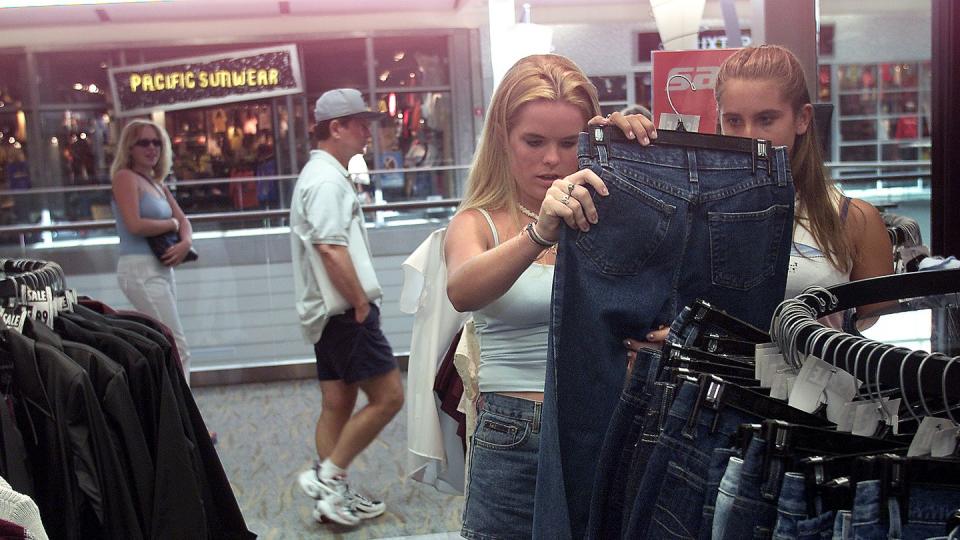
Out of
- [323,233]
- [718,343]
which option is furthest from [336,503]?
[718,343]

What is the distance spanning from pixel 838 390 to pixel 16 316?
5.84 feet

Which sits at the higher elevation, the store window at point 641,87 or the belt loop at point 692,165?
the store window at point 641,87

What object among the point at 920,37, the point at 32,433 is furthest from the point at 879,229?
the point at 920,37

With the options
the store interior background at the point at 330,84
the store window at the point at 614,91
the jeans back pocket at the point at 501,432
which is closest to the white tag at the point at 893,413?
the jeans back pocket at the point at 501,432

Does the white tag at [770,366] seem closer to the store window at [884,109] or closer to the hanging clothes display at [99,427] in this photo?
the hanging clothes display at [99,427]

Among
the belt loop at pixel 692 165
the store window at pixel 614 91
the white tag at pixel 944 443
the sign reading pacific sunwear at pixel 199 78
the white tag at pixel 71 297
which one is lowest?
the white tag at pixel 71 297

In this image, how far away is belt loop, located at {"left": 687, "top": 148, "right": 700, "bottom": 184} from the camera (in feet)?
4.63

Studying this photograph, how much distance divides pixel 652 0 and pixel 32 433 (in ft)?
10.8

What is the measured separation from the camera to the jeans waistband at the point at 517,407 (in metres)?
1.82

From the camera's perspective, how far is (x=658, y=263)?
1.42 meters

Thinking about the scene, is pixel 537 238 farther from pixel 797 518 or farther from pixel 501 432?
pixel 797 518

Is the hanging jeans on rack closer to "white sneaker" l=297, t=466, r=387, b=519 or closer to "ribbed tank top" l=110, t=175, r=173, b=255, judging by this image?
"white sneaker" l=297, t=466, r=387, b=519

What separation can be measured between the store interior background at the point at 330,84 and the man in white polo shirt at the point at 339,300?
16.3 ft

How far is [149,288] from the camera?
4730 mm
